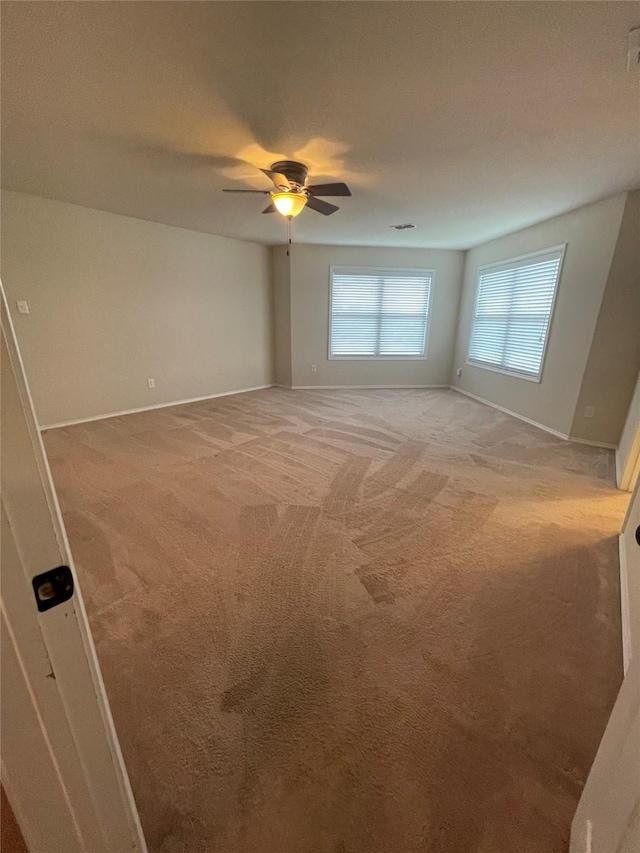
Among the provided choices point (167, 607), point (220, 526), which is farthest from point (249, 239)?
point (167, 607)

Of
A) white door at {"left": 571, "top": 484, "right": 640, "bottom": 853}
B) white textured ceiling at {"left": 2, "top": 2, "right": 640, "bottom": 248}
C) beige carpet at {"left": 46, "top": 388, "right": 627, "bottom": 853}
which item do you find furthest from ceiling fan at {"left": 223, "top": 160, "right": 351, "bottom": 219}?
white door at {"left": 571, "top": 484, "right": 640, "bottom": 853}

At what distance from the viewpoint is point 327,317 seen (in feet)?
19.8

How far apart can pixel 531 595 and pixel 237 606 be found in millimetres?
1475

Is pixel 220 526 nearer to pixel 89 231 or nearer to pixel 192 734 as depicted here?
pixel 192 734

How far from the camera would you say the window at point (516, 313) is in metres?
4.17

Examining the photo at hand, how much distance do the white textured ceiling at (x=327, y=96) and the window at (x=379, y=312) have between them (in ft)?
9.04

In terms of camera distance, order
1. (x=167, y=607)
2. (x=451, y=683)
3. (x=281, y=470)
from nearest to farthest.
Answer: (x=451, y=683) < (x=167, y=607) < (x=281, y=470)

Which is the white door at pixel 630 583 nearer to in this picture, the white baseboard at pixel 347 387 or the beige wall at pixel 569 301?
the beige wall at pixel 569 301

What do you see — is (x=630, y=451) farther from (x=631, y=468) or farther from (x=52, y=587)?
(x=52, y=587)

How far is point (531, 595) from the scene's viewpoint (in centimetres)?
175

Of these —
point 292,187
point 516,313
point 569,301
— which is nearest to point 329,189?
point 292,187

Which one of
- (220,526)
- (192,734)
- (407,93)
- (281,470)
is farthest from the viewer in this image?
(281,470)

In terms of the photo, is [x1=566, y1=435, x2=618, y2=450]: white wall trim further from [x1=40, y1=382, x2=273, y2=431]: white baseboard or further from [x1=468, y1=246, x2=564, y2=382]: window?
[x1=40, y1=382, x2=273, y2=431]: white baseboard

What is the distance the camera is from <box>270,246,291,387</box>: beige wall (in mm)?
5881
